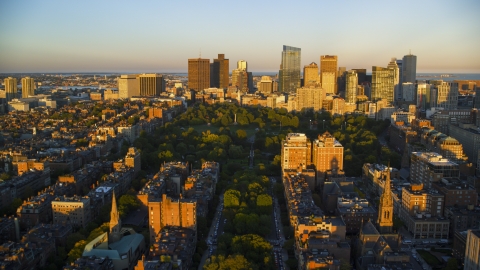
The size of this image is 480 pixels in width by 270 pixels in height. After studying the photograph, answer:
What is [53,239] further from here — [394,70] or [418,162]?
[394,70]

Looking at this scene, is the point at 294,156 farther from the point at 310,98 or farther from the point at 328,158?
the point at 310,98

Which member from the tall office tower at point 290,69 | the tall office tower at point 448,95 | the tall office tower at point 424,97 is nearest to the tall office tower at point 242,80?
the tall office tower at point 290,69

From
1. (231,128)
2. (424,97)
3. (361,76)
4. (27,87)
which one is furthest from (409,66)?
(27,87)

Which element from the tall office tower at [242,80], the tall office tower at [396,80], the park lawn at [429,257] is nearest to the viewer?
the park lawn at [429,257]

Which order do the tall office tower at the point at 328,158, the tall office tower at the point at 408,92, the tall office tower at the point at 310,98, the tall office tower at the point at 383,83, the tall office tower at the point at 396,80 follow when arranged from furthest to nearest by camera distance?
the tall office tower at the point at 396,80 < the tall office tower at the point at 408,92 < the tall office tower at the point at 383,83 < the tall office tower at the point at 310,98 < the tall office tower at the point at 328,158

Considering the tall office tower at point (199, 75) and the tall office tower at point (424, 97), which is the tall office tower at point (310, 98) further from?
the tall office tower at point (199, 75)

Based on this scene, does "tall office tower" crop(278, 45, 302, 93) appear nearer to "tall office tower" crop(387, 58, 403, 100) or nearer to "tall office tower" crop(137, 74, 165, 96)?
"tall office tower" crop(387, 58, 403, 100)
